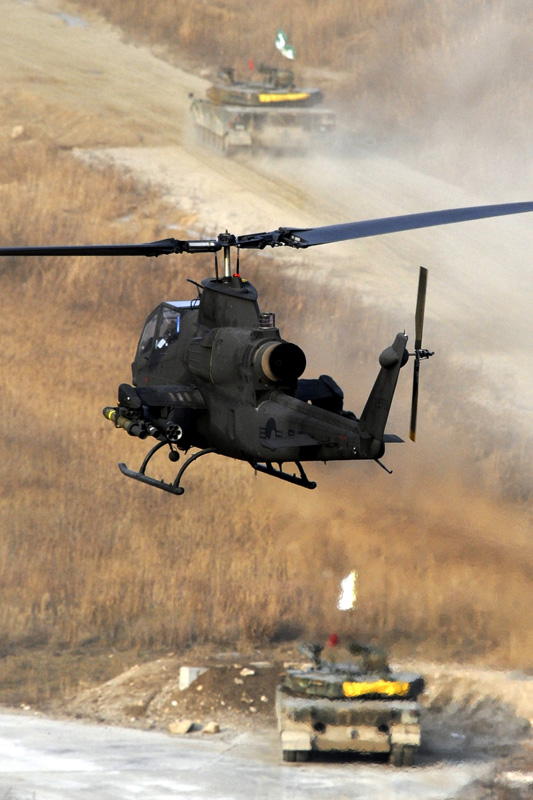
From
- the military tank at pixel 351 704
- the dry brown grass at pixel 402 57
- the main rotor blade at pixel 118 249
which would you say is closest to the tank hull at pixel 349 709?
the military tank at pixel 351 704

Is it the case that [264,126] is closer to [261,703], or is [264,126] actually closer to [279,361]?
[261,703]

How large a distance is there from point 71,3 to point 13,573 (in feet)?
103

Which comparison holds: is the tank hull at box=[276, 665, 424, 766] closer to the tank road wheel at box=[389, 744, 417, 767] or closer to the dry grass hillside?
the tank road wheel at box=[389, 744, 417, 767]

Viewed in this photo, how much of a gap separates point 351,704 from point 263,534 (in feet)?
28.0

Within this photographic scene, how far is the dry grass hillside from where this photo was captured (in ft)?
114

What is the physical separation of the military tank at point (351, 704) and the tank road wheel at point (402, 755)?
1.24 m

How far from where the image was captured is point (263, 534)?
36.1m

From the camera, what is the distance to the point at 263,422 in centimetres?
1995

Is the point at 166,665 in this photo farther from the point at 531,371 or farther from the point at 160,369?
the point at 160,369

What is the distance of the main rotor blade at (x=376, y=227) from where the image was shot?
2068cm

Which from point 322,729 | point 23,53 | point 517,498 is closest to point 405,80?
point 23,53

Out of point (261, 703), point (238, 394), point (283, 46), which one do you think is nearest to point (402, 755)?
point (261, 703)

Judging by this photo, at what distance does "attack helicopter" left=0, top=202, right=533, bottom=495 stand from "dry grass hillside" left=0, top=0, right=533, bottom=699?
14055mm

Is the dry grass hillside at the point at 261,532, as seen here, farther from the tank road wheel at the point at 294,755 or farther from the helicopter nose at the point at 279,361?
the helicopter nose at the point at 279,361
